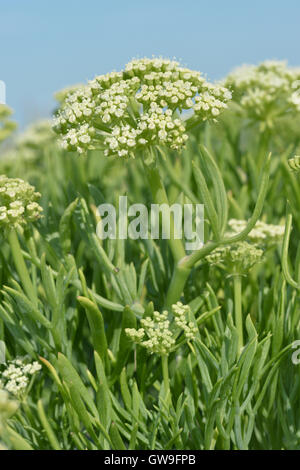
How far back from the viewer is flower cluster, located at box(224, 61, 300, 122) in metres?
2.31

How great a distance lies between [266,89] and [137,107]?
1159 mm

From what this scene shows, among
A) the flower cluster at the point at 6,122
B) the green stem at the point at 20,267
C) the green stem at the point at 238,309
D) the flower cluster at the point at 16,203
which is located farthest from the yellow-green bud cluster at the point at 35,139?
the green stem at the point at 238,309

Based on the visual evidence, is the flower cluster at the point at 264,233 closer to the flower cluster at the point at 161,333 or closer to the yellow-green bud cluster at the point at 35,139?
the flower cluster at the point at 161,333

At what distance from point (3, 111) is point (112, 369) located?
4.59 ft

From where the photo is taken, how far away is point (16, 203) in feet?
4.37

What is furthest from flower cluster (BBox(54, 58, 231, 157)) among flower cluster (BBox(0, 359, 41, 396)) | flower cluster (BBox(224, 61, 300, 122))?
flower cluster (BBox(224, 61, 300, 122))

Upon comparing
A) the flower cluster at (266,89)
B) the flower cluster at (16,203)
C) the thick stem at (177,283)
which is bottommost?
the thick stem at (177,283)

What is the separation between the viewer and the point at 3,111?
7.41ft

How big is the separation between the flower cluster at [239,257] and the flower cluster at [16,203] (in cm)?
53

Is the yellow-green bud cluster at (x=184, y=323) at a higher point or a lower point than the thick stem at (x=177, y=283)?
lower

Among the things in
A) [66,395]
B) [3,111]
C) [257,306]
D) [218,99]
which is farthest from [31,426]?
[3,111]

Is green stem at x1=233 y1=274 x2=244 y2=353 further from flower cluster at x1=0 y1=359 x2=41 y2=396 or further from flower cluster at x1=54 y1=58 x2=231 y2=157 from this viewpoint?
flower cluster at x1=0 y1=359 x2=41 y2=396

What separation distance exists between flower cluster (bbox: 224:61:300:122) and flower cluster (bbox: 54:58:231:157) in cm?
94

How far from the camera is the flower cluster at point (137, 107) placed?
1267 mm
